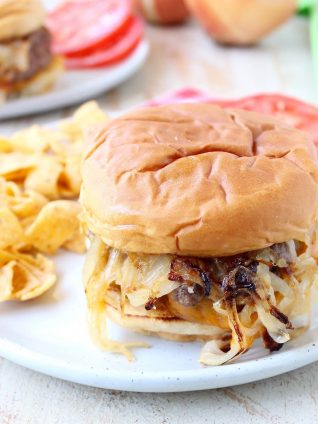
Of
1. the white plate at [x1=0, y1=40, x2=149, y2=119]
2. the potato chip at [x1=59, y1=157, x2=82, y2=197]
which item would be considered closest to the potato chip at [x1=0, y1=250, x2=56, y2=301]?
the potato chip at [x1=59, y1=157, x2=82, y2=197]

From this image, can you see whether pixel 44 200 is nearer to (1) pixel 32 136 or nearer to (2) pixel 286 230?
(1) pixel 32 136

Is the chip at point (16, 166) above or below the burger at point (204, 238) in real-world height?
below

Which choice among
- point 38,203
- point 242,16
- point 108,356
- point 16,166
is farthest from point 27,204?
point 242,16

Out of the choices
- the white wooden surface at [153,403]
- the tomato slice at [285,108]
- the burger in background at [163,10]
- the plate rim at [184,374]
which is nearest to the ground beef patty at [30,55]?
the tomato slice at [285,108]

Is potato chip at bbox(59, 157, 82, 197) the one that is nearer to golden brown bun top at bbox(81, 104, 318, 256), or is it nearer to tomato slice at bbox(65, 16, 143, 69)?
golden brown bun top at bbox(81, 104, 318, 256)

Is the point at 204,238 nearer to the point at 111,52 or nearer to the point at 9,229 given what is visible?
the point at 9,229

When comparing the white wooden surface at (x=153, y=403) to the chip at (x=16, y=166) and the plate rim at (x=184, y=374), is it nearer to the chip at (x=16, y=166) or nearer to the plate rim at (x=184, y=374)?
the plate rim at (x=184, y=374)

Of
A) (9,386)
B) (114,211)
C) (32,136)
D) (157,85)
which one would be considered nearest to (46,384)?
(9,386)
